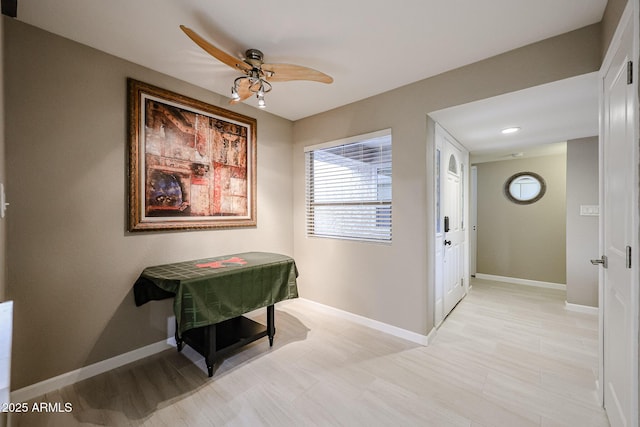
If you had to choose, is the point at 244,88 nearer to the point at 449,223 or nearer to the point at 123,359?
the point at 123,359

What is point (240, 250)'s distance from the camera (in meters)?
3.01

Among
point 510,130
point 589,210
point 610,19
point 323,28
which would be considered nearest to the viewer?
point 610,19

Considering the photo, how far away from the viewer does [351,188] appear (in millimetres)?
3121

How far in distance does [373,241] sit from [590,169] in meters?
2.98

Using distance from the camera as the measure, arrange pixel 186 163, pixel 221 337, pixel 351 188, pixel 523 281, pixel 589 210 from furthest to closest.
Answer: pixel 523 281, pixel 589 210, pixel 351 188, pixel 186 163, pixel 221 337

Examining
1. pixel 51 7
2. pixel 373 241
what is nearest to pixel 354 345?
pixel 373 241

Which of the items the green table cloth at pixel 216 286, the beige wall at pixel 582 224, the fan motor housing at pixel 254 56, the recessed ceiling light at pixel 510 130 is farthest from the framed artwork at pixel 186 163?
the beige wall at pixel 582 224

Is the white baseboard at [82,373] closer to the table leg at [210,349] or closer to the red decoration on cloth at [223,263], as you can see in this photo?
the table leg at [210,349]

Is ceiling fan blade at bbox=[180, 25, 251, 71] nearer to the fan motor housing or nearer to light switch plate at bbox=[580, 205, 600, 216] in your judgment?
the fan motor housing

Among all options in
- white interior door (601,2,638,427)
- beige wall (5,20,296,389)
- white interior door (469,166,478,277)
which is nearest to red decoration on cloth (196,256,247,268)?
beige wall (5,20,296,389)

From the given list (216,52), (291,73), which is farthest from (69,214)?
(291,73)

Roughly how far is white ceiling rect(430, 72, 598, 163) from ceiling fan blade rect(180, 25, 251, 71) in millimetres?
1771

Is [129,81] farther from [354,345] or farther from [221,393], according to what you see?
[354,345]

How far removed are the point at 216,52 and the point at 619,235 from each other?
2523mm
